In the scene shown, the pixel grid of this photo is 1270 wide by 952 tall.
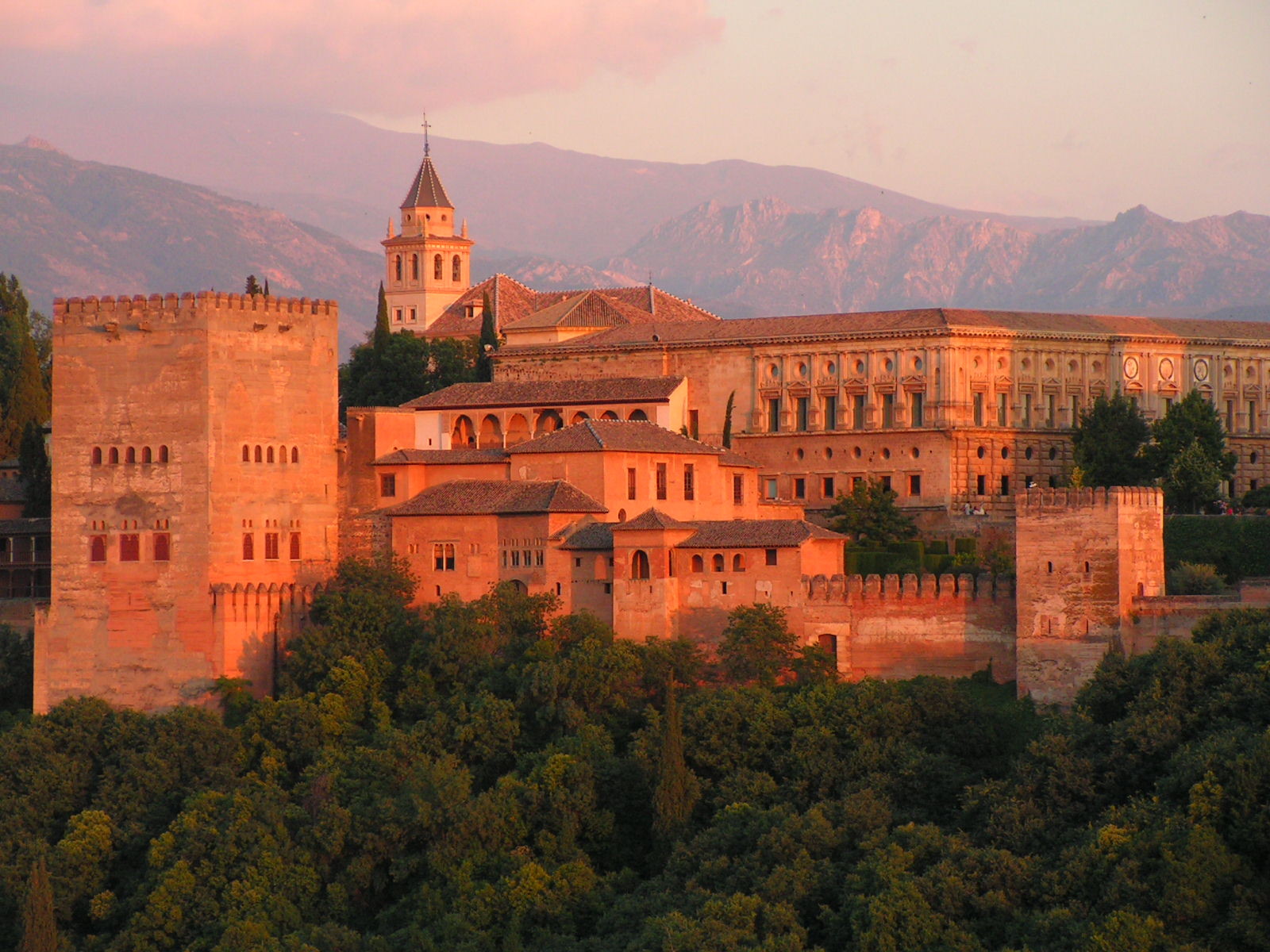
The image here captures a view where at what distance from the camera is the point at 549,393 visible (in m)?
68.8

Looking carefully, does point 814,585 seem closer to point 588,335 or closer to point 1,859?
point 1,859

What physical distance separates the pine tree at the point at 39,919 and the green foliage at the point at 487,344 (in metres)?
31.1

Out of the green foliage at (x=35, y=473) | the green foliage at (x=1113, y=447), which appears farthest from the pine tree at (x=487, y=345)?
the green foliage at (x=1113, y=447)

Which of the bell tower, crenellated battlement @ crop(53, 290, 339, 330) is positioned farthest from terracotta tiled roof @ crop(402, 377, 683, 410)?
the bell tower

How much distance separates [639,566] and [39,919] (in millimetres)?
15231

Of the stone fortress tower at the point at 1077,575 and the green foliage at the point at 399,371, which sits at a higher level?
the green foliage at the point at 399,371

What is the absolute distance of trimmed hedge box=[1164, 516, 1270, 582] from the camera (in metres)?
62.2

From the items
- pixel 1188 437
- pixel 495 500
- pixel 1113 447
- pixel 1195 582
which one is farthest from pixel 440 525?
pixel 1188 437

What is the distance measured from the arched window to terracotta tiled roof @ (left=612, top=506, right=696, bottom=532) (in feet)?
1.86

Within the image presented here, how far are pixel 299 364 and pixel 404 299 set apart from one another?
42.9 metres

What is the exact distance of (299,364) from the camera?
60.2 metres

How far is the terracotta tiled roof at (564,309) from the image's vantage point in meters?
80.7

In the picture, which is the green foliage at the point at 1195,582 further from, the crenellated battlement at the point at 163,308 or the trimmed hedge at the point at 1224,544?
the crenellated battlement at the point at 163,308

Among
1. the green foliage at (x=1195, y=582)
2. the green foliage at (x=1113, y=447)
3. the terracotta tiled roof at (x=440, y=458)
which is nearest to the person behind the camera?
the green foliage at (x=1195, y=582)
